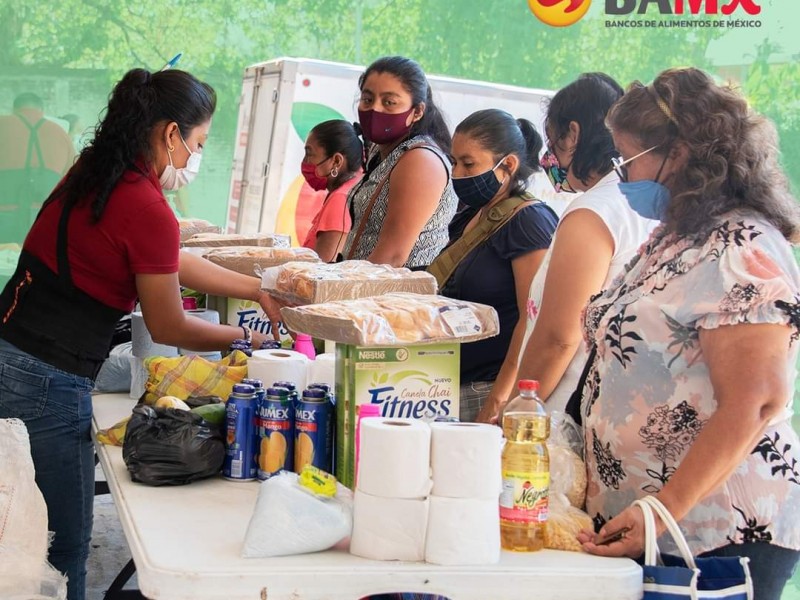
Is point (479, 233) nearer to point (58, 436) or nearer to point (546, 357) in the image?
point (546, 357)

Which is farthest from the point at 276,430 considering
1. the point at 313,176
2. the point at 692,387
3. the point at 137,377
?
the point at 313,176

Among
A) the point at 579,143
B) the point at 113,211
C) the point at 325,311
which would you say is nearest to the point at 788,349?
the point at 325,311

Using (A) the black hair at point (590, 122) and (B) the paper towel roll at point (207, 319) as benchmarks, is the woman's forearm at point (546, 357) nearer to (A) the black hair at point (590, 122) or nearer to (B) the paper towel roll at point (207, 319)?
(A) the black hair at point (590, 122)

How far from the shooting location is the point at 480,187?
324 centimetres

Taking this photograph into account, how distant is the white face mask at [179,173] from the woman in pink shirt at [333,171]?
2.35m

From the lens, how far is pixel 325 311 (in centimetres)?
218

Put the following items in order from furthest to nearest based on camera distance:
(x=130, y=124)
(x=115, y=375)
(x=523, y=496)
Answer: (x=115, y=375) < (x=130, y=124) < (x=523, y=496)

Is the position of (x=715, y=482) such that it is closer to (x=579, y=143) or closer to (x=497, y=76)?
(x=579, y=143)

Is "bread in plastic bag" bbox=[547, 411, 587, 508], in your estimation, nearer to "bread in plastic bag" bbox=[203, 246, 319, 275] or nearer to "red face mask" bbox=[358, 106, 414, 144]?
"bread in plastic bag" bbox=[203, 246, 319, 275]

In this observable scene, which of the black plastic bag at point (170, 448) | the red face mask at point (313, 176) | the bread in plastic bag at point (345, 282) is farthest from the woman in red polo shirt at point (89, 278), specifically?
the red face mask at point (313, 176)

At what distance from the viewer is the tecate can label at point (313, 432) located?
2178 millimetres

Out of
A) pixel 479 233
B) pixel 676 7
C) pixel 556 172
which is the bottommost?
pixel 479 233

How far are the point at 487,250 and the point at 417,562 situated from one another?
5.00 feet

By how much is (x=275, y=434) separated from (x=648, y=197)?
986 millimetres
